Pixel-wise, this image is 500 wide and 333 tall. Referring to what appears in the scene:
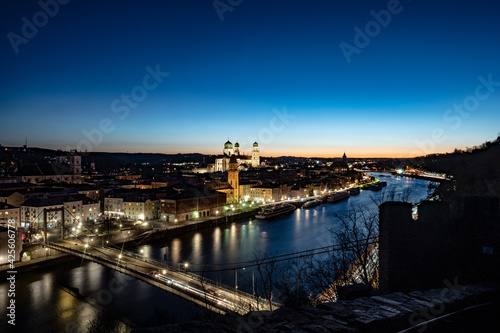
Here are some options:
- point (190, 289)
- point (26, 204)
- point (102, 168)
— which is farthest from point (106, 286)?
point (102, 168)

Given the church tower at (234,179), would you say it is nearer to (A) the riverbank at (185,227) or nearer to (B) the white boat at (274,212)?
(A) the riverbank at (185,227)

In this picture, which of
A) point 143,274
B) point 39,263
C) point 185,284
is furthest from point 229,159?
point 185,284

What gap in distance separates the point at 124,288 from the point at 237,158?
44.8 meters

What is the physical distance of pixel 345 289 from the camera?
1890 mm

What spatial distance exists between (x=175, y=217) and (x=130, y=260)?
8.24 m

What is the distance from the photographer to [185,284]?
6922mm

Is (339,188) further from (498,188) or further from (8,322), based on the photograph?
(8,322)

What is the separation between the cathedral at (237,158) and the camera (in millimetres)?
49719

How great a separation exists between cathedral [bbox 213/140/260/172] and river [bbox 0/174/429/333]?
33854mm

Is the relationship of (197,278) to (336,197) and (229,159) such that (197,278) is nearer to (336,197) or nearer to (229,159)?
(336,197)

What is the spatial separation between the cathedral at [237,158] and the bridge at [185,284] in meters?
37.3

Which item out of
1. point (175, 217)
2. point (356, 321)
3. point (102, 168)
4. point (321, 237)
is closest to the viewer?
point (356, 321)

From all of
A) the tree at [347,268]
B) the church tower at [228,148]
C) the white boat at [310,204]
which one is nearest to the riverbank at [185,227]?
the white boat at [310,204]

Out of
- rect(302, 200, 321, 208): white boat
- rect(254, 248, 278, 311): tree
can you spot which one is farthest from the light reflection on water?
rect(302, 200, 321, 208): white boat
